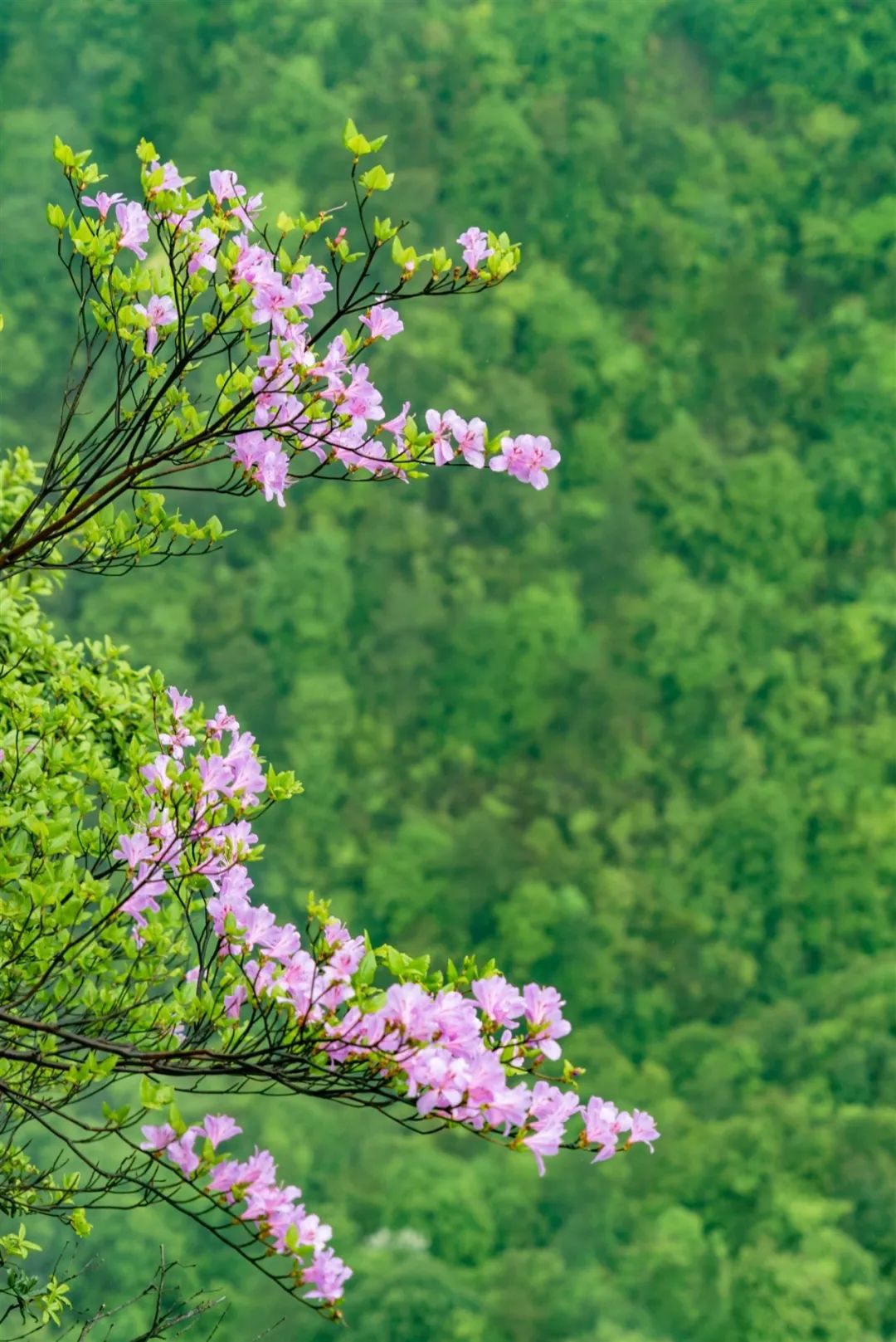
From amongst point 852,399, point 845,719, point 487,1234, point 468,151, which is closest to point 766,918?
point 845,719

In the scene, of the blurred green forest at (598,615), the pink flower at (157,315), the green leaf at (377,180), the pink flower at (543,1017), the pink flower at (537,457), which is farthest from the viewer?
the blurred green forest at (598,615)

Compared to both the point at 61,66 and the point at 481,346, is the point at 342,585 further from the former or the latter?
the point at 61,66

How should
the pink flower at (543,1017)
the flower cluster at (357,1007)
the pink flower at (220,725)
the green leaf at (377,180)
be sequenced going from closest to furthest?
the flower cluster at (357,1007), the pink flower at (543,1017), the green leaf at (377,180), the pink flower at (220,725)

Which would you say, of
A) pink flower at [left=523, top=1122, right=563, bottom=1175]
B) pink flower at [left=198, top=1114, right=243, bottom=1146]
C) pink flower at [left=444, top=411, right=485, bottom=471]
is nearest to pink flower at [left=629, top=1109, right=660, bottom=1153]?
pink flower at [left=523, top=1122, right=563, bottom=1175]

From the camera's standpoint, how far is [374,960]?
4316 millimetres

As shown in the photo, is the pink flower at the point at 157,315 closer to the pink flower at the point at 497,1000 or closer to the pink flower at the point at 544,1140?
the pink flower at the point at 497,1000

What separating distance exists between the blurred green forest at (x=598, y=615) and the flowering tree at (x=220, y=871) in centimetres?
3033

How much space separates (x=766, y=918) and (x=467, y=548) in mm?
13226

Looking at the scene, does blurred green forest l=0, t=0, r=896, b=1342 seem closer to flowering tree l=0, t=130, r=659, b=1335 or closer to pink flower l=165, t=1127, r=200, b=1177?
flowering tree l=0, t=130, r=659, b=1335

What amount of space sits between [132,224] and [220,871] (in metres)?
1.83

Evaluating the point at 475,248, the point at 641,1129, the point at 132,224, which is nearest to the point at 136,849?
the point at 641,1129

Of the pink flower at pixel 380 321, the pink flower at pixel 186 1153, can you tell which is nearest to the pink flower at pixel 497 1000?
the pink flower at pixel 186 1153

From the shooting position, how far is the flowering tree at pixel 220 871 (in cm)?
430

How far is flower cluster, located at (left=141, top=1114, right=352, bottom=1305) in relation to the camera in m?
4.47
